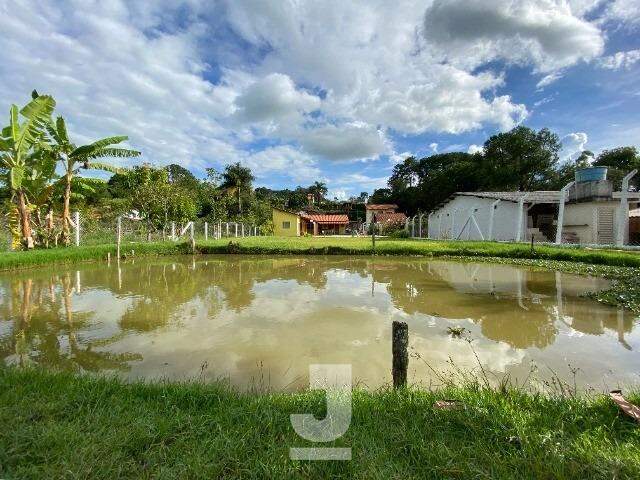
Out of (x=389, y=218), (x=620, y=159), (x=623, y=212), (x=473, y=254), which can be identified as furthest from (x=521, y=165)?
(x=473, y=254)

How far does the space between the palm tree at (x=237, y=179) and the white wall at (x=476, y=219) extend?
22.8m

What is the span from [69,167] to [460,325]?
17.4m

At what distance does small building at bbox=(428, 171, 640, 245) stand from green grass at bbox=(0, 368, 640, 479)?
713 inches

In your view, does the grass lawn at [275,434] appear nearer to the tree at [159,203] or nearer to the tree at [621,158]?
the tree at [159,203]

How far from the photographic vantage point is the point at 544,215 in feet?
76.0

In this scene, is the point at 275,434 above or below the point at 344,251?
below

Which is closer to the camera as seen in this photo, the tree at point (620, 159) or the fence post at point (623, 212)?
the fence post at point (623, 212)

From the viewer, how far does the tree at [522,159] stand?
39.2 meters

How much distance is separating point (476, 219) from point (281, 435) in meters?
26.2

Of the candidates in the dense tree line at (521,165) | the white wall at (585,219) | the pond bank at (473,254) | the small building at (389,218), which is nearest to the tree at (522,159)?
the dense tree line at (521,165)

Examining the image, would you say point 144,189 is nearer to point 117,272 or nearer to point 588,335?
point 117,272

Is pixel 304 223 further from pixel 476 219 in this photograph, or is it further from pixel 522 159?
pixel 522 159

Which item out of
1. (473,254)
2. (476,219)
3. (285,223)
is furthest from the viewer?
(285,223)

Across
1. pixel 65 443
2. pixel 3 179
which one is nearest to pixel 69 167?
pixel 3 179
